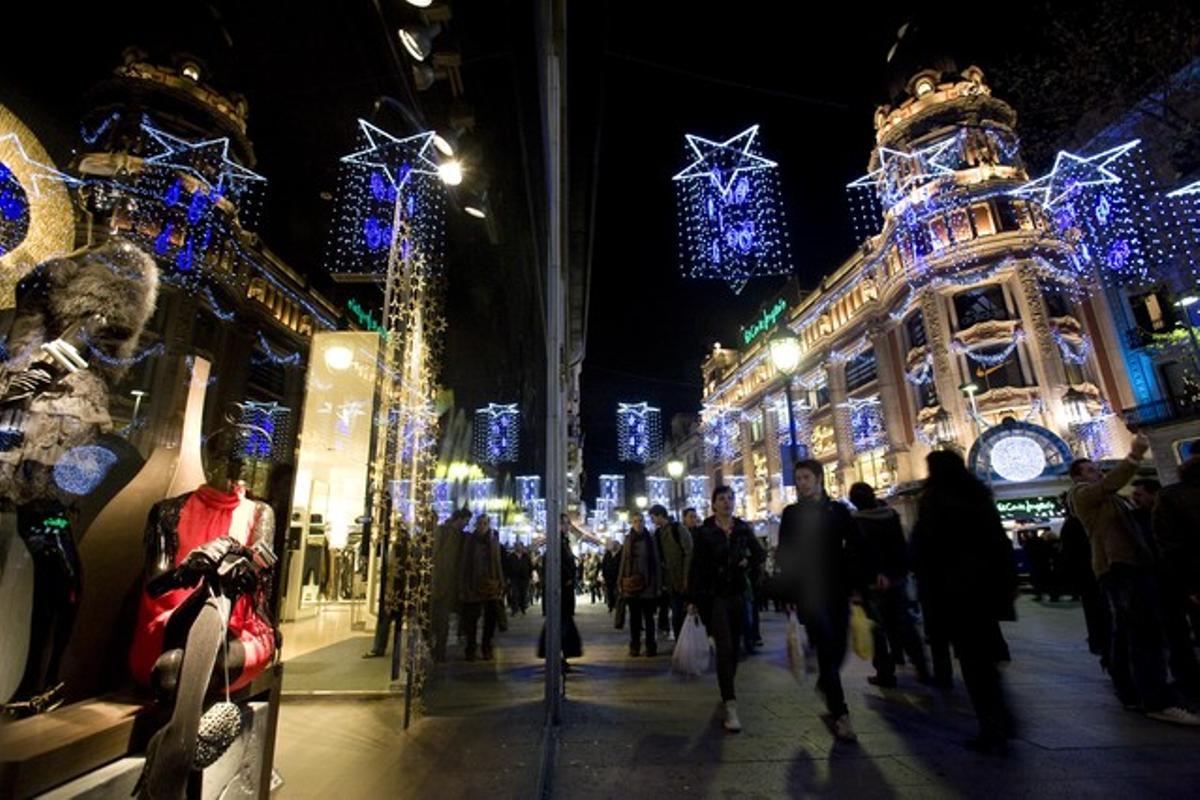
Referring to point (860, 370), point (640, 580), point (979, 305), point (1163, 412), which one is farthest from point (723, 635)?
point (860, 370)

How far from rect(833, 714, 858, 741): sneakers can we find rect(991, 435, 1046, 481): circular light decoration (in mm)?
24458

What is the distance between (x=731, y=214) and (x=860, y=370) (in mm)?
29878

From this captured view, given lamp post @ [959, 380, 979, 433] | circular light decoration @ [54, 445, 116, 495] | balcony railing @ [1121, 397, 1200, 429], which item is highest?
lamp post @ [959, 380, 979, 433]

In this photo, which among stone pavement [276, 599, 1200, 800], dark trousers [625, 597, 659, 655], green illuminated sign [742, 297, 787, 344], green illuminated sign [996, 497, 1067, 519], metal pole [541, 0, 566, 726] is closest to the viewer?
stone pavement [276, 599, 1200, 800]

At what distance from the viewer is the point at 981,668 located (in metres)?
3.52

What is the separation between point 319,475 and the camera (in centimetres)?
639

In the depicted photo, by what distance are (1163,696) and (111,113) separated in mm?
6326

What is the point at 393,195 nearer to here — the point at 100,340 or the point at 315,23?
the point at 315,23

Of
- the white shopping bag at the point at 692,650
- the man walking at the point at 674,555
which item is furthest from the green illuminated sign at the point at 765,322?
the white shopping bag at the point at 692,650

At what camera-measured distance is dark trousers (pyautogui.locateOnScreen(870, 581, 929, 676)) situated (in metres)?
5.15

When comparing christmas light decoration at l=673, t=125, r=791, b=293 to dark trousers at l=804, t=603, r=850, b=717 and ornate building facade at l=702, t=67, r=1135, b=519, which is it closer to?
dark trousers at l=804, t=603, r=850, b=717

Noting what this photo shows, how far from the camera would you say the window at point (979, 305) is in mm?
25672

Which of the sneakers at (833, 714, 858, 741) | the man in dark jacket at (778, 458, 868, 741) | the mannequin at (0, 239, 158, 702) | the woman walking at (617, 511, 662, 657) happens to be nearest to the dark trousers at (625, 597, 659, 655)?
the woman walking at (617, 511, 662, 657)

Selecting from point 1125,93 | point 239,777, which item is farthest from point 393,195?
point 1125,93
